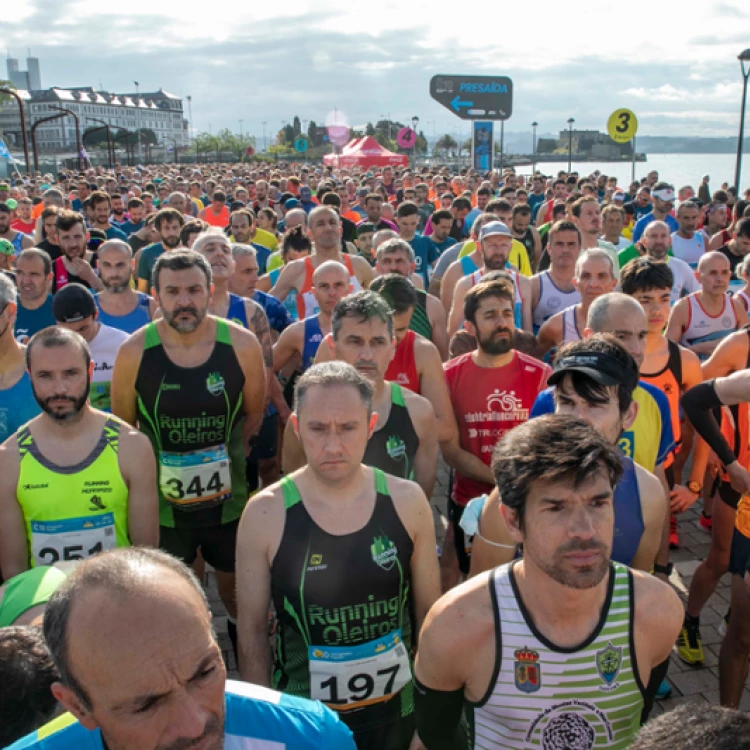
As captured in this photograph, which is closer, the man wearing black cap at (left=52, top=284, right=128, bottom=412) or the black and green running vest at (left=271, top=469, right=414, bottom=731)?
the black and green running vest at (left=271, top=469, right=414, bottom=731)

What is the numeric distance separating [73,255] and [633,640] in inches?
241

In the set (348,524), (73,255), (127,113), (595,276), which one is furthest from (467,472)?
(127,113)

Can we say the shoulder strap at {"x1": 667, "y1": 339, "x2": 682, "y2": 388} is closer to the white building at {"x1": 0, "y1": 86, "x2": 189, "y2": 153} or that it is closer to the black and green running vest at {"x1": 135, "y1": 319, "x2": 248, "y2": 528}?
the black and green running vest at {"x1": 135, "y1": 319, "x2": 248, "y2": 528}

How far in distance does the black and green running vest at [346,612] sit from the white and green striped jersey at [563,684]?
2.11 ft

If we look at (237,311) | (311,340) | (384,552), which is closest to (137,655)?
(384,552)

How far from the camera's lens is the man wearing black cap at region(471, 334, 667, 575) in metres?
A: 2.50

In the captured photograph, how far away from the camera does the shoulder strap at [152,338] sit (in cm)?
377

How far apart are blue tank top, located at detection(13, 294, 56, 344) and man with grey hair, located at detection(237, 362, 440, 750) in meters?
3.33

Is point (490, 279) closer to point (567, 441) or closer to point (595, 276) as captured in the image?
point (595, 276)

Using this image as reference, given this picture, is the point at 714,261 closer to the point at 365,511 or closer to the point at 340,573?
the point at 365,511

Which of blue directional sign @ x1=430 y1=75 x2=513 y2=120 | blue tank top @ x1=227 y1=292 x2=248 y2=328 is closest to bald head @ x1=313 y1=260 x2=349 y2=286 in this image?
blue tank top @ x1=227 y1=292 x2=248 y2=328

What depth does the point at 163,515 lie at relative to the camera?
12.5 ft

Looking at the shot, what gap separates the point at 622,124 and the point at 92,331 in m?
13.7

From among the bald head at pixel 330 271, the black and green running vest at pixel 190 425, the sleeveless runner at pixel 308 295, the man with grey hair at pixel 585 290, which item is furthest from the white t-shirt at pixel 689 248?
the black and green running vest at pixel 190 425
